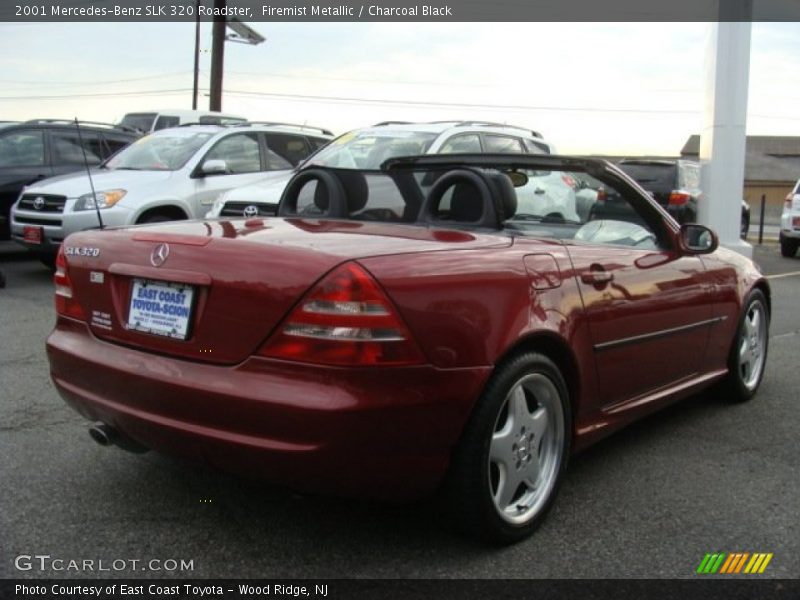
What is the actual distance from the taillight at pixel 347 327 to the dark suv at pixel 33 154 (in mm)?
8992

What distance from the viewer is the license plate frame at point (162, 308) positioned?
2773mm

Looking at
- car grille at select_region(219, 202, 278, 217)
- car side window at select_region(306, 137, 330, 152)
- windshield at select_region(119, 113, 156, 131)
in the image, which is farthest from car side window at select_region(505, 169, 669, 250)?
windshield at select_region(119, 113, 156, 131)

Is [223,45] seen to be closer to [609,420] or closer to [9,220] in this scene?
[9,220]

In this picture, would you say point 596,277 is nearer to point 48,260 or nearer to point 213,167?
point 213,167

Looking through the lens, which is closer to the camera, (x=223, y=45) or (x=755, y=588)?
(x=755, y=588)

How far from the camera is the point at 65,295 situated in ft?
10.8

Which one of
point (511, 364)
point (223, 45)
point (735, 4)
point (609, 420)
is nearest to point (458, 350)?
point (511, 364)

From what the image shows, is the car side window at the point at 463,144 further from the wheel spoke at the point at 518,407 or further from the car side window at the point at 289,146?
the wheel spoke at the point at 518,407

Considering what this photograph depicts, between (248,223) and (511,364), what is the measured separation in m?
1.29

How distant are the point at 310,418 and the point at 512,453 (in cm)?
87

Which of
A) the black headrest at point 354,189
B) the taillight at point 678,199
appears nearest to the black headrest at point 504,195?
the black headrest at point 354,189

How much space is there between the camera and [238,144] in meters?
10.0

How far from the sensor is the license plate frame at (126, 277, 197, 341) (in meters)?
2.77

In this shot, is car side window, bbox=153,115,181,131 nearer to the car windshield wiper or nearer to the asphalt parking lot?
the asphalt parking lot
